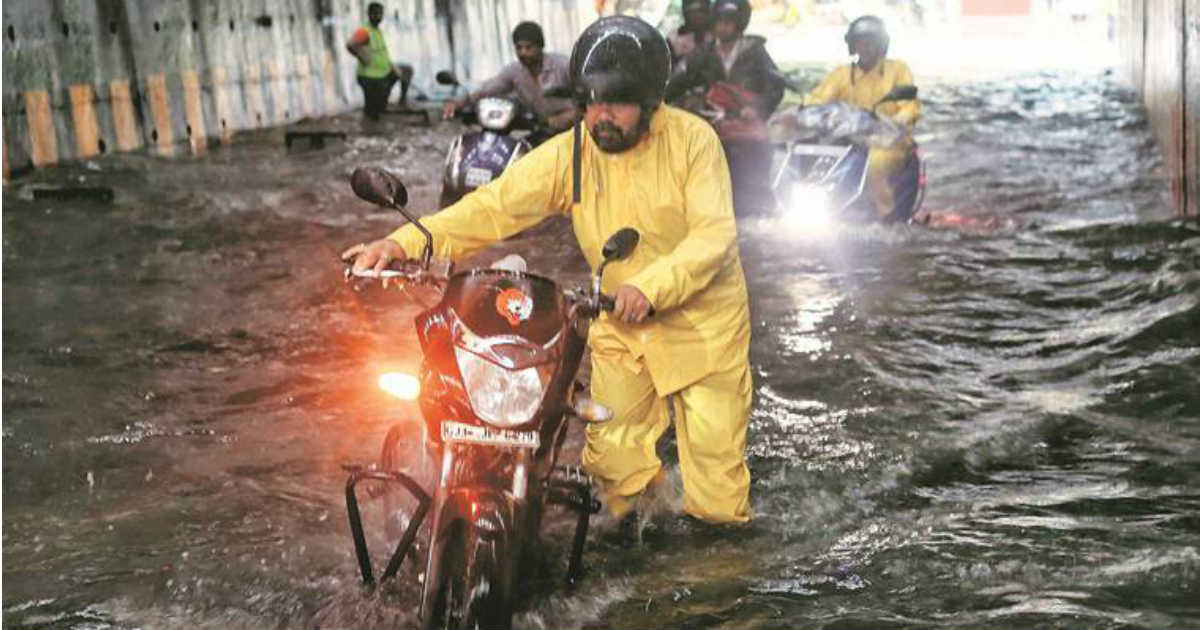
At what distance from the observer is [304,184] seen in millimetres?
16641

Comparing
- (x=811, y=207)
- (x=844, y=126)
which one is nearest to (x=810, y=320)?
(x=811, y=207)

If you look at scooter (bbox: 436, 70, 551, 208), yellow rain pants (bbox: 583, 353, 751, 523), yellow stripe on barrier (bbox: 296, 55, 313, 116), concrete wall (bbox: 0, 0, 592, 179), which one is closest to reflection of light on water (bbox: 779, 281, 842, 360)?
scooter (bbox: 436, 70, 551, 208)

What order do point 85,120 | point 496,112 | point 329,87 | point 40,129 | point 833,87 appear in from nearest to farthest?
point 496,112
point 833,87
point 40,129
point 85,120
point 329,87

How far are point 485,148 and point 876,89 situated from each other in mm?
3472

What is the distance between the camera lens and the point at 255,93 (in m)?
21.8

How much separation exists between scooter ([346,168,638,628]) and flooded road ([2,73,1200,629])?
0.66 meters

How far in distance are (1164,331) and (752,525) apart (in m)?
4.48

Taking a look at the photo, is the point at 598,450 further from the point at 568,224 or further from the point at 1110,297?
the point at 568,224

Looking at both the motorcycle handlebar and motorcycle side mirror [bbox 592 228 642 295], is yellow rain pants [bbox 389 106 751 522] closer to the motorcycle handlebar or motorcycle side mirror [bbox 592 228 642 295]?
the motorcycle handlebar

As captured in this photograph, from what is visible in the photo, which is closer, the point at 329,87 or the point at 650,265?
the point at 650,265

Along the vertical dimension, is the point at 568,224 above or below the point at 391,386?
below

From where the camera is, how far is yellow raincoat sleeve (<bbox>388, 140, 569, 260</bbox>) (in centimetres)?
516

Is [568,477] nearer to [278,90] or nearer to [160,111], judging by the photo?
[160,111]

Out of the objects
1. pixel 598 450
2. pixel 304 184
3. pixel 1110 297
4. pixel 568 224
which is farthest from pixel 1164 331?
pixel 304 184
